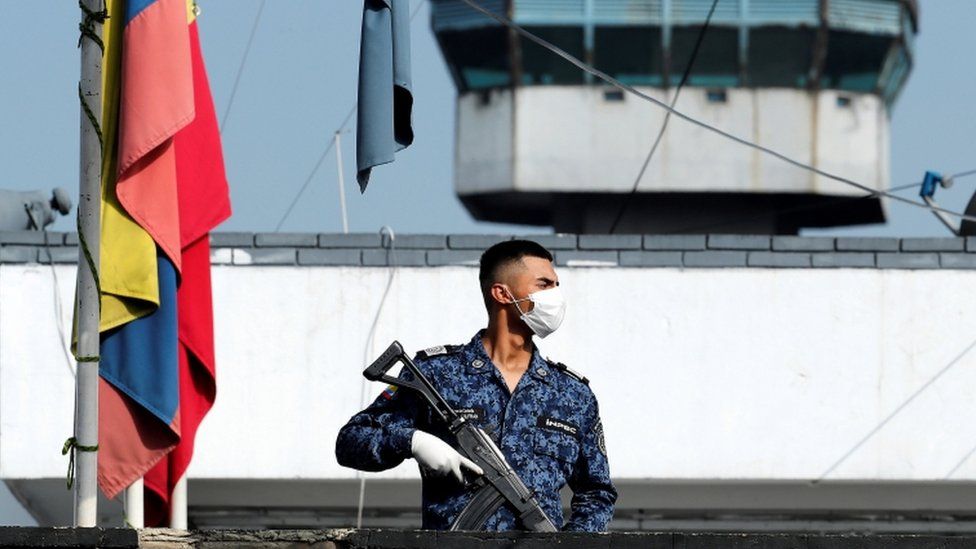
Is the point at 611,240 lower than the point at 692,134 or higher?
lower

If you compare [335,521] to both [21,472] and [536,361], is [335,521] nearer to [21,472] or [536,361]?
[21,472]

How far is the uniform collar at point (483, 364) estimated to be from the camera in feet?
19.2

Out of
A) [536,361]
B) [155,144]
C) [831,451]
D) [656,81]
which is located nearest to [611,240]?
[831,451]

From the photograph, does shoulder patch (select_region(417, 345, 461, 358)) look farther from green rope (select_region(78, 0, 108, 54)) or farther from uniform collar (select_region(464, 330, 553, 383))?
green rope (select_region(78, 0, 108, 54))

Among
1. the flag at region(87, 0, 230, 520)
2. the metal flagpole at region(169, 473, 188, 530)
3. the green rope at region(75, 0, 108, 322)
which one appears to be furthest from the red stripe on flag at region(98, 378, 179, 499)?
the green rope at region(75, 0, 108, 322)

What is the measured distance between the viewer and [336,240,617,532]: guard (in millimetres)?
5707

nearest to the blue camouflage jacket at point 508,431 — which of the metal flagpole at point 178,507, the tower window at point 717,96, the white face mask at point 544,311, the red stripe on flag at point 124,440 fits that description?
the white face mask at point 544,311

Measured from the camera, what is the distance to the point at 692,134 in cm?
4397

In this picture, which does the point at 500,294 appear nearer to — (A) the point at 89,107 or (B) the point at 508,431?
(B) the point at 508,431

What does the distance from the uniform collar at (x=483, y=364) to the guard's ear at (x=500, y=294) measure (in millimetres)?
125

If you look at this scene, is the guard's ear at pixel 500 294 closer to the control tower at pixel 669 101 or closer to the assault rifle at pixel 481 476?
the assault rifle at pixel 481 476

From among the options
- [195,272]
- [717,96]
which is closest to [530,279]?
[195,272]

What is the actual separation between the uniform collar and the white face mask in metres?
0.10

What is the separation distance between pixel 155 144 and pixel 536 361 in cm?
264
